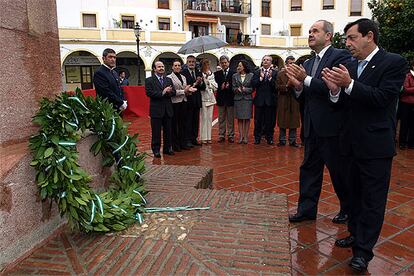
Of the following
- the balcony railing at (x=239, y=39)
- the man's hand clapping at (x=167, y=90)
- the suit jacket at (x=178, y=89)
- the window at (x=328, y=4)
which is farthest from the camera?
the window at (x=328, y=4)

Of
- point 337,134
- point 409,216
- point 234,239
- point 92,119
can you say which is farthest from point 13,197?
point 409,216

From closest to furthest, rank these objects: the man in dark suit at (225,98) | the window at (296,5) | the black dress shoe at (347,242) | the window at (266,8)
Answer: the black dress shoe at (347,242) → the man in dark suit at (225,98) → the window at (266,8) → the window at (296,5)

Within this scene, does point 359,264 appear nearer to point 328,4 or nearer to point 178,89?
point 178,89

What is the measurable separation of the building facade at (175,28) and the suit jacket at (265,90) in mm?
16945

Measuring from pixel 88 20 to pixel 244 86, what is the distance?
2313 cm

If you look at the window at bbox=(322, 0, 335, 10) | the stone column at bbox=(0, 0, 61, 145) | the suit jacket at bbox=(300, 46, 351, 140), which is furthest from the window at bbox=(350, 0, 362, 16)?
the stone column at bbox=(0, 0, 61, 145)

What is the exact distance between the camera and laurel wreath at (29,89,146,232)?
2.46 m

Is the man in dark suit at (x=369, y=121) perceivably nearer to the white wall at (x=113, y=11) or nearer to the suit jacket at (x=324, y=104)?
the suit jacket at (x=324, y=104)

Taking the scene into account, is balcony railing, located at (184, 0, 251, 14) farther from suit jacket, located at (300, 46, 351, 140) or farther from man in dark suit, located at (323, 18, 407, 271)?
man in dark suit, located at (323, 18, 407, 271)

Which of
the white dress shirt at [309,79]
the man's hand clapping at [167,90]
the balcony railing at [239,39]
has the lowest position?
the man's hand clapping at [167,90]

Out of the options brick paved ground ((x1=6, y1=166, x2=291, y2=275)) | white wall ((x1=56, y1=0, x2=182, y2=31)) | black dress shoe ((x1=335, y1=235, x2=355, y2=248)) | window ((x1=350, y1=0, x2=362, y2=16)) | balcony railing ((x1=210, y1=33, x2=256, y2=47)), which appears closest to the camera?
brick paved ground ((x1=6, y1=166, x2=291, y2=275))

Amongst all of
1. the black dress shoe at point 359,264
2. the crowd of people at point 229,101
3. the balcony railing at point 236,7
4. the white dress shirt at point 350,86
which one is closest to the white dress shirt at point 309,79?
the white dress shirt at point 350,86

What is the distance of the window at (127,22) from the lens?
92.4 feet

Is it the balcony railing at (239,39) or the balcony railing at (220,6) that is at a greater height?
the balcony railing at (220,6)
